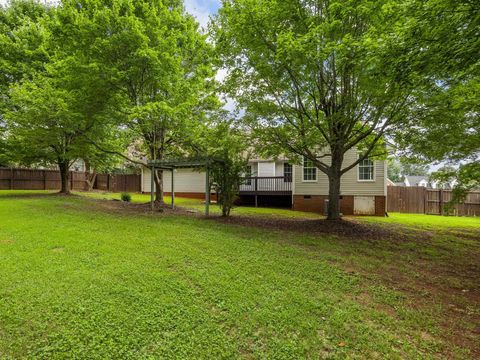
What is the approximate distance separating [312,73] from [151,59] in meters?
5.60

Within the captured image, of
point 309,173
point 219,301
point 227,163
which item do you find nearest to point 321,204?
point 309,173

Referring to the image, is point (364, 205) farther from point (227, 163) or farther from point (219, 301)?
point (219, 301)

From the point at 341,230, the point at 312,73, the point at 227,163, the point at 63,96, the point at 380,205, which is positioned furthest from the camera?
the point at 380,205

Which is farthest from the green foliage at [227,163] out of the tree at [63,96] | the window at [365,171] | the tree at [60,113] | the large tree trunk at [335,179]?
the window at [365,171]

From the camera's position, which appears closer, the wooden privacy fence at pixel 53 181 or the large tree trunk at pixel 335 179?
the large tree trunk at pixel 335 179

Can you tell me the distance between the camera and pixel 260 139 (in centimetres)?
999

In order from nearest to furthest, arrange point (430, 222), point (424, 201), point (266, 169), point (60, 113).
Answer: point (60, 113) < point (430, 222) < point (424, 201) < point (266, 169)

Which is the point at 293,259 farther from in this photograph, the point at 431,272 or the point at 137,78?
the point at 137,78

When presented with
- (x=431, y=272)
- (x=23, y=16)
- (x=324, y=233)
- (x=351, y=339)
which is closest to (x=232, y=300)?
(x=351, y=339)

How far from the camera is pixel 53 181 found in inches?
906

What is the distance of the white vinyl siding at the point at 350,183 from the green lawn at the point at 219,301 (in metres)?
9.10

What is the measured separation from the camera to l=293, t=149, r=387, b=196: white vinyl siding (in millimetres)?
14953

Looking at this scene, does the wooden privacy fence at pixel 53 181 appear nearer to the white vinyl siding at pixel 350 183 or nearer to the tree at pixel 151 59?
the tree at pixel 151 59

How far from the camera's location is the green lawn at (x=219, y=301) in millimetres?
2764
